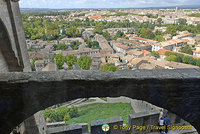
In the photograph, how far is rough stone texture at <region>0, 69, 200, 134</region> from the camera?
2.30 metres

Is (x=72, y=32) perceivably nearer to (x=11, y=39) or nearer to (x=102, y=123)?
(x=11, y=39)

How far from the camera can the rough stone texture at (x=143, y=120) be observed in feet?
15.5

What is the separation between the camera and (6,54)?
13.7 feet

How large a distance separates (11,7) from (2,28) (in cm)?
61

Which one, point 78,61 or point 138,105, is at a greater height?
point 138,105

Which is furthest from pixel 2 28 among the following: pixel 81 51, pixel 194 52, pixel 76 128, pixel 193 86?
pixel 194 52

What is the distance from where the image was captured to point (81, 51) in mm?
39219

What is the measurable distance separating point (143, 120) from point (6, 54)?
14.2 ft

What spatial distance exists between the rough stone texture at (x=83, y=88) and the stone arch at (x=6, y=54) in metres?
2.08

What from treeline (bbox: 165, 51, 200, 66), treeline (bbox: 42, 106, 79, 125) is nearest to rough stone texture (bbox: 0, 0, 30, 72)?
treeline (bbox: 42, 106, 79, 125)

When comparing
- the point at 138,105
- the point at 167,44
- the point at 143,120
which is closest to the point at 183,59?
the point at 167,44

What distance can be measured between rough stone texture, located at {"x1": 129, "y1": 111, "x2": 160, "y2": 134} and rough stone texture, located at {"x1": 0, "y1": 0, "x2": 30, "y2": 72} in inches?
140

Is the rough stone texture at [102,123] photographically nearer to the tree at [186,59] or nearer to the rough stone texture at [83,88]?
the rough stone texture at [83,88]

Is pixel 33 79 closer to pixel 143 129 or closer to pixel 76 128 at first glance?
pixel 76 128
